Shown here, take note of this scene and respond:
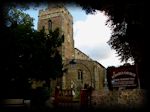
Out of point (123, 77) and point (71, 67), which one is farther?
point (71, 67)

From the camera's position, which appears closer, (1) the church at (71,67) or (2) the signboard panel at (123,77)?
(2) the signboard panel at (123,77)

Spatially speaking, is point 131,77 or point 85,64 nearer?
point 131,77

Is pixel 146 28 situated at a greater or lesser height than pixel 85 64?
lesser

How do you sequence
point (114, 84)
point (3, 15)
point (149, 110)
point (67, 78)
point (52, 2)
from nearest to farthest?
point (149, 110) → point (52, 2) → point (3, 15) → point (114, 84) → point (67, 78)

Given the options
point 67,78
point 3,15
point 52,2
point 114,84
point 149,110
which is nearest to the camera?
point 149,110

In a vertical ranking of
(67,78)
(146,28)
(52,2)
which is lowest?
(146,28)

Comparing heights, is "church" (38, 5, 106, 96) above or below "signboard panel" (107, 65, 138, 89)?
above

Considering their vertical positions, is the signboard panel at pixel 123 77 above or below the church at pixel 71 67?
below

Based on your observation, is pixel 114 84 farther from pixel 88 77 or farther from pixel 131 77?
pixel 88 77

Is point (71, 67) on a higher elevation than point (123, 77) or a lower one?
higher

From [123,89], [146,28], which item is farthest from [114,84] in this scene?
[146,28]

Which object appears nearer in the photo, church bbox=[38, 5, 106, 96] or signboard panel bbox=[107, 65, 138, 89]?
signboard panel bbox=[107, 65, 138, 89]

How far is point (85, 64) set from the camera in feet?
124

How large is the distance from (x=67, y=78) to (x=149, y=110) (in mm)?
36114
